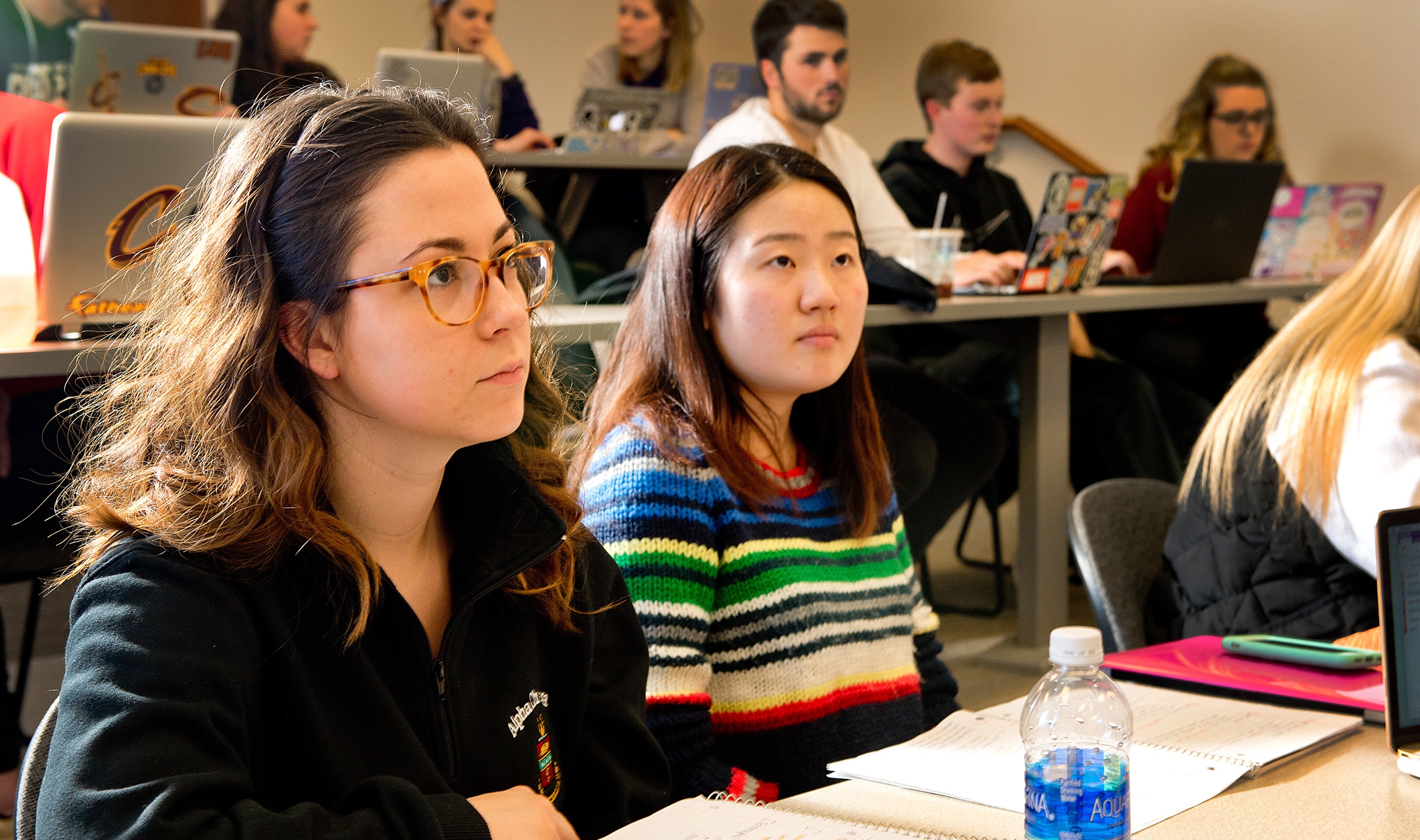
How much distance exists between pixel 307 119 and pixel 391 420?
22 centimetres

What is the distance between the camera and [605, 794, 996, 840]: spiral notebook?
2.71 ft

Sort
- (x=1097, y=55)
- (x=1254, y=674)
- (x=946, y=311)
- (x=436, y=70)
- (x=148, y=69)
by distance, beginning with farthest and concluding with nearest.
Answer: (x=1097, y=55), (x=436, y=70), (x=148, y=69), (x=946, y=311), (x=1254, y=674)

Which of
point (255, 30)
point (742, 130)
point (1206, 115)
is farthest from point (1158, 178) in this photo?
point (255, 30)

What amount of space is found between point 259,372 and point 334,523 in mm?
117

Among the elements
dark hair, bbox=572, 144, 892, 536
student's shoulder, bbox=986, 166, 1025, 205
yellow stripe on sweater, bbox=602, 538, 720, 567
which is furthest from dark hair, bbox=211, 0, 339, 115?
yellow stripe on sweater, bbox=602, 538, 720, 567

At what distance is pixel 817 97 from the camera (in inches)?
128

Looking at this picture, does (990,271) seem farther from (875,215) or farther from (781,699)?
(781,699)

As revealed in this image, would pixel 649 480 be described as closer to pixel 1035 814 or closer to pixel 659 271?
pixel 659 271

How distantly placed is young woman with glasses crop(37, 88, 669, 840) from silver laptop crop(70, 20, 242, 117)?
224cm

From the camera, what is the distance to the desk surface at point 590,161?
11.7 feet

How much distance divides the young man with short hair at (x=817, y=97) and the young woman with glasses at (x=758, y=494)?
5.74ft

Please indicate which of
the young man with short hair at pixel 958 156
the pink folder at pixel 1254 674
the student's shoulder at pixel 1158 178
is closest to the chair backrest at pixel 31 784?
the pink folder at pixel 1254 674

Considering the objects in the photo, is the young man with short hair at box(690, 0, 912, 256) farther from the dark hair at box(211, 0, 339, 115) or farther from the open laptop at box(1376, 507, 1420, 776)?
the open laptop at box(1376, 507, 1420, 776)

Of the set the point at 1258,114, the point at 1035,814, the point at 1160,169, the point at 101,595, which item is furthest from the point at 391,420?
the point at 1258,114
